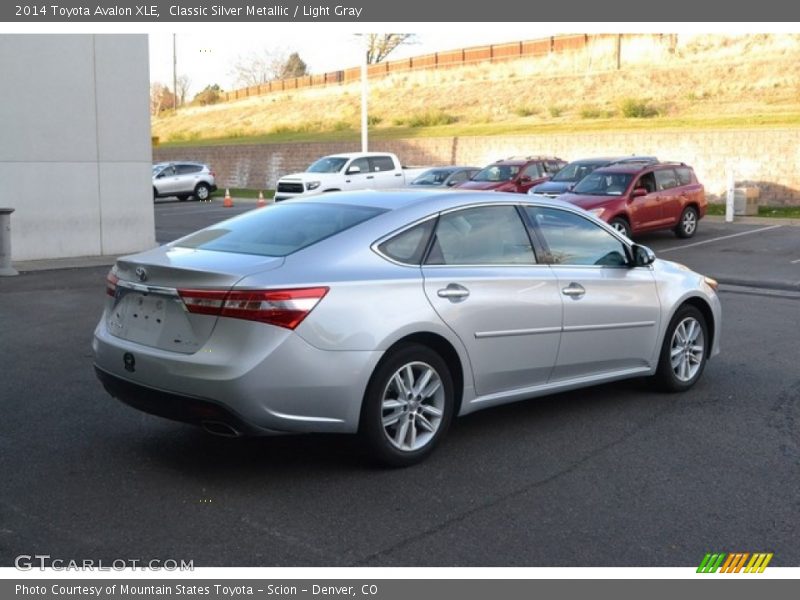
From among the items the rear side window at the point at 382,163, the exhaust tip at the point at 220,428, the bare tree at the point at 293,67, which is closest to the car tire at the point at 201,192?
the rear side window at the point at 382,163

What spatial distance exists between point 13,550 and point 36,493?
809mm

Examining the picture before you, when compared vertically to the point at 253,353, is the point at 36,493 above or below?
below

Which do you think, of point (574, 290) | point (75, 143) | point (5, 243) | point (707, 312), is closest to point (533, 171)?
point (75, 143)

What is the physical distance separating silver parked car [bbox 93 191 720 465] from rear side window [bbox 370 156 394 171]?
23781 mm

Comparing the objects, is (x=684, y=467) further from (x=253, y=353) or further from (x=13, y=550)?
(x=13, y=550)

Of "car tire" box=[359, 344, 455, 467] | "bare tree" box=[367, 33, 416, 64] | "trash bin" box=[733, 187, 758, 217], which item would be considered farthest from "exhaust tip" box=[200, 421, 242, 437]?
"bare tree" box=[367, 33, 416, 64]

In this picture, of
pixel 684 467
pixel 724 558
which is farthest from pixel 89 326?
pixel 724 558

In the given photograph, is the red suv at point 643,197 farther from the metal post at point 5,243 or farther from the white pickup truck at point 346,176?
the white pickup truck at point 346,176

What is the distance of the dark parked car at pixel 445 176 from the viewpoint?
2758cm

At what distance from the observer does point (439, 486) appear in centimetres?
548

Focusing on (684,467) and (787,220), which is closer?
(684,467)

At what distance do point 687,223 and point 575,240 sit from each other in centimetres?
1522

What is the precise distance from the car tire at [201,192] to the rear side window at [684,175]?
74.7 feet

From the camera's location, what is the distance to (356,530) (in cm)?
479
